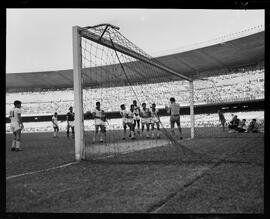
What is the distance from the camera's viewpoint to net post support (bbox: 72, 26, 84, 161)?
7789mm

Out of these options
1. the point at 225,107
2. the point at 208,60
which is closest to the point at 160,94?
the point at 208,60

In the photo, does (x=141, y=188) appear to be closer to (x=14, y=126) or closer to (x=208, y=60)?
(x=14, y=126)

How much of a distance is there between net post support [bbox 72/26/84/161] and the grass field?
0.98m

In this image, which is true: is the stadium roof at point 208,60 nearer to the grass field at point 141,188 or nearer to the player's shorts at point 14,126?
the player's shorts at point 14,126

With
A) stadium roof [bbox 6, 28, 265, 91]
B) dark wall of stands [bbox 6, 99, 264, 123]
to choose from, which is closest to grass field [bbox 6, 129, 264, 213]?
dark wall of stands [bbox 6, 99, 264, 123]

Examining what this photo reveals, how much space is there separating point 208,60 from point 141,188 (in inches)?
1327

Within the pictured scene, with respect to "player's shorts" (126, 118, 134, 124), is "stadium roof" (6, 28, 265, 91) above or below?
above

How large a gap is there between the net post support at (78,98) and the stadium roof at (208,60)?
19.7 m

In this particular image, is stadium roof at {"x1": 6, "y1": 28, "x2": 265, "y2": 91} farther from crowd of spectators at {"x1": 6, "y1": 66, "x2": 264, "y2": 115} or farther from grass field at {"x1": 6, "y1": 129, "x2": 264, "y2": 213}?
grass field at {"x1": 6, "y1": 129, "x2": 264, "y2": 213}

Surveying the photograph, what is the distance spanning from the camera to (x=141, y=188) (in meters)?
4.55

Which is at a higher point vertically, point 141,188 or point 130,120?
point 130,120

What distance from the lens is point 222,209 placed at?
3439 mm

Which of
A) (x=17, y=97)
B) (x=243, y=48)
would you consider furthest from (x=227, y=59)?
(x=17, y=97)

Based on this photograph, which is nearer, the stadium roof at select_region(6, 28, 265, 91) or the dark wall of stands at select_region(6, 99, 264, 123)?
the dark wall of stands at select_region(6, 99, 264, 123)
